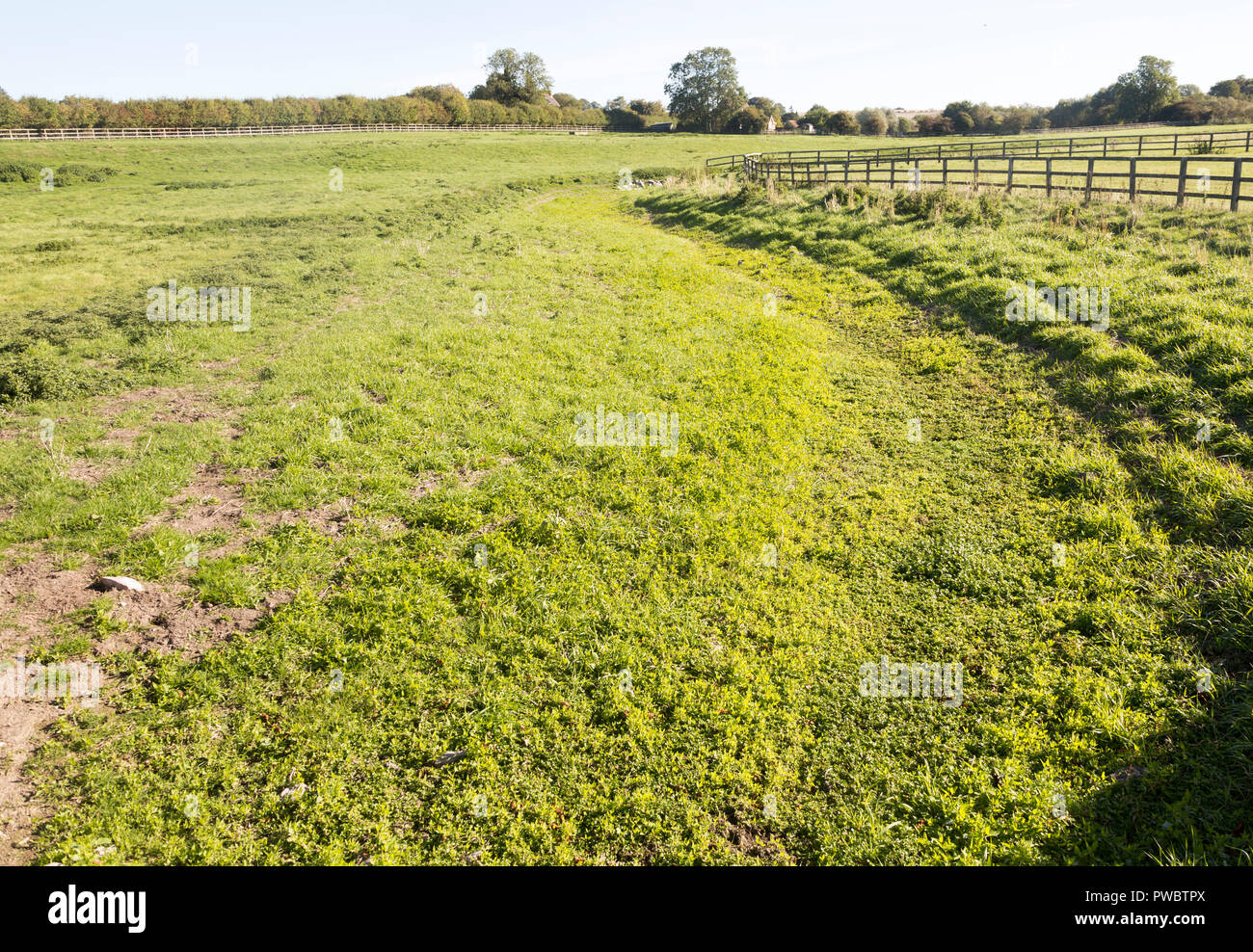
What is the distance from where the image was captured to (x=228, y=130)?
7600 centimetres

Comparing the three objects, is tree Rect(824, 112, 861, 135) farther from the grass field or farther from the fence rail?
the grass field

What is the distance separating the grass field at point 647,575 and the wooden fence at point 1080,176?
5103mm

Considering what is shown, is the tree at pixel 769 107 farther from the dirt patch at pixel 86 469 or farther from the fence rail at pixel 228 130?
the dirt patch at pixel 86 469

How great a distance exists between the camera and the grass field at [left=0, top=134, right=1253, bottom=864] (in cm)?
515

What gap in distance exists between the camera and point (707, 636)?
23.4ft

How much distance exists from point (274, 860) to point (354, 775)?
0.84 metres

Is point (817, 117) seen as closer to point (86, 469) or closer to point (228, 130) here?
point (228, 130)

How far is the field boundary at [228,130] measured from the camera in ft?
206

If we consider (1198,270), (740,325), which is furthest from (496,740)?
(1198,270)

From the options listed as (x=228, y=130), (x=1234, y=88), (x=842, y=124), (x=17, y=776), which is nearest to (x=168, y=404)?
(x=17, y=776)

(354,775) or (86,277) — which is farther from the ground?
(86,277)

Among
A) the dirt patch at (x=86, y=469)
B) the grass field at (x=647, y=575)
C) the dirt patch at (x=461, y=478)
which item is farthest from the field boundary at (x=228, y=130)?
the dirt patch at (x=461, y=478)
